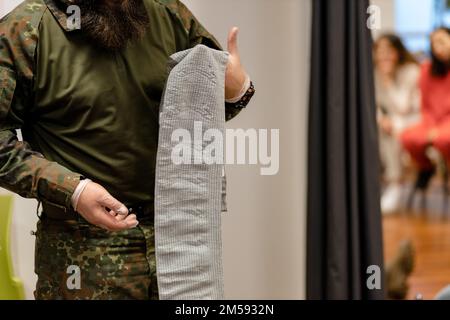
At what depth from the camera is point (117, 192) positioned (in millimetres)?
1339

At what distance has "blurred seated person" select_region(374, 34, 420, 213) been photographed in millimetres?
4844

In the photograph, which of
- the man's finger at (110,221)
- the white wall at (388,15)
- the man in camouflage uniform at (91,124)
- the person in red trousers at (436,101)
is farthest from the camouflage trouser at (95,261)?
the white wall at (388,15)

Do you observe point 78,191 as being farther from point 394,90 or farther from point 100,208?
point 394,90

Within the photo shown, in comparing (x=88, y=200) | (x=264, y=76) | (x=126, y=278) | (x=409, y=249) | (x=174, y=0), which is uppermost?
(x=174, y=0)

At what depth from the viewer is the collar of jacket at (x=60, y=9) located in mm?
1277

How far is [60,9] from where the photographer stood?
1291 millimetres

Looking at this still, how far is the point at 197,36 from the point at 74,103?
325 mm

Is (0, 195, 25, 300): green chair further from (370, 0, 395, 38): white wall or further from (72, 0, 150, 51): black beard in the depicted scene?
(370, 0, 395, 38): white wall

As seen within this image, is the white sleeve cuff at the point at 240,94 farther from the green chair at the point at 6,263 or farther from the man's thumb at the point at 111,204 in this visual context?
the green chair at the point at 6,263

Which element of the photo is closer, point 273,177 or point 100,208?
point 100,208

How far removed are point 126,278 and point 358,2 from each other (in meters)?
1.08

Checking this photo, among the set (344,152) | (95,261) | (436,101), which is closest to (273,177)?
(344,152)
